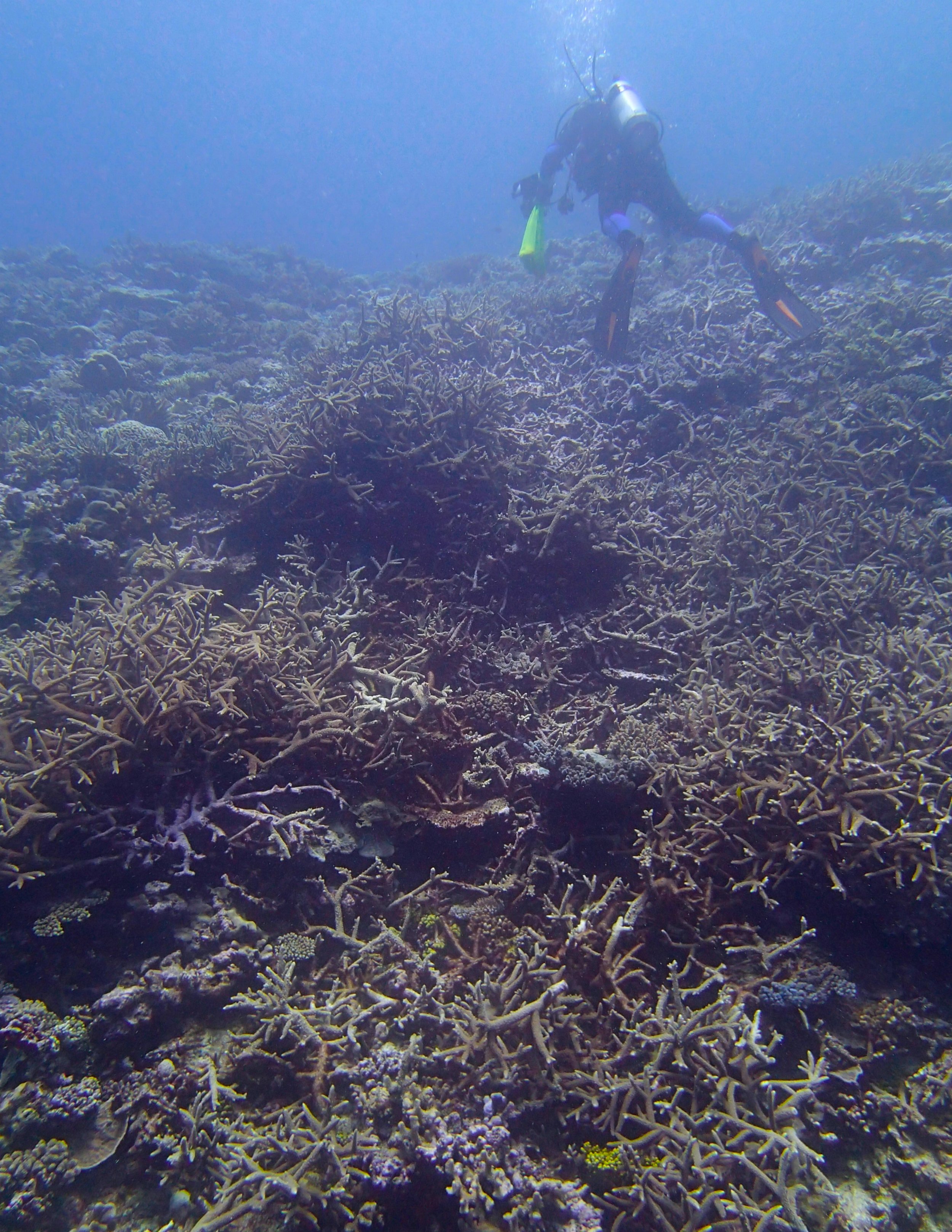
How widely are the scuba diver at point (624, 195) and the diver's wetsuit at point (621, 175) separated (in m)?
0.01

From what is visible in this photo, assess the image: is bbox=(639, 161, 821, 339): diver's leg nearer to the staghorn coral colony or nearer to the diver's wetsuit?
the diver's wetsuit

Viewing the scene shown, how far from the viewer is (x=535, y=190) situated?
366 inches

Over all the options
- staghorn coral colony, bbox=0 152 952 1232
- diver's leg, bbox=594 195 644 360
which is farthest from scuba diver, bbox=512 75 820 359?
staghorn coral colony, bbox=0 152 952 1232

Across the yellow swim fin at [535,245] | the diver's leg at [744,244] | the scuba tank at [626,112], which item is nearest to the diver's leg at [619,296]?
the diver's leg at [744,244]

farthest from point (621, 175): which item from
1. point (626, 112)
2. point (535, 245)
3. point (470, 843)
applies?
point (470, 843)

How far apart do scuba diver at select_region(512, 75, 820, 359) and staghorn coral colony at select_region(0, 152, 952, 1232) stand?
3.57 meters

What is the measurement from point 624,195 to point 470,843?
10523 millimetres

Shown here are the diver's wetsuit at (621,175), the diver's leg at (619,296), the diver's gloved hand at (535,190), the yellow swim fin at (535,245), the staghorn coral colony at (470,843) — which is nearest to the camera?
the staghorn coral colony at (470,843)

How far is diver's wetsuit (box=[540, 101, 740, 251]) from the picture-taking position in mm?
8445

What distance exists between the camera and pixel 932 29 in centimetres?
7650

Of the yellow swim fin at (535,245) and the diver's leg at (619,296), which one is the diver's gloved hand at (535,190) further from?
the diver's leg at (619,296)

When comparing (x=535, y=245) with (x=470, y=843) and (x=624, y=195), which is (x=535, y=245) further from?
(x=470, y=843)

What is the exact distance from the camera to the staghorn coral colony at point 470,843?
2.15 m

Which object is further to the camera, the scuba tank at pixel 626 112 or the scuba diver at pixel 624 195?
the scuba tank at pixel 626 112
